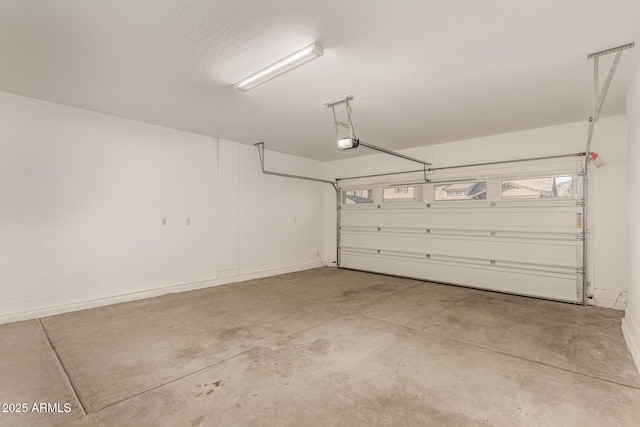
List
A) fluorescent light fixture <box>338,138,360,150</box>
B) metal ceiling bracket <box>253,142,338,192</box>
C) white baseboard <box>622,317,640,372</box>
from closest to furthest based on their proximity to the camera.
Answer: white baseboard <box>622,317,640,372</box> < fluorescent light fixture <box>338,138,360,150</box> < metal ceiling bracket <box>253,142,338,192</box>

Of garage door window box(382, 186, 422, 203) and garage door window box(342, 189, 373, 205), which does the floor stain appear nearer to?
garage door window box(382, 186, 422, 203)

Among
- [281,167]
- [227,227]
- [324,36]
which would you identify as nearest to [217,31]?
[324,36]

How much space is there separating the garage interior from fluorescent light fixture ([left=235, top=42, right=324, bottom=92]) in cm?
4

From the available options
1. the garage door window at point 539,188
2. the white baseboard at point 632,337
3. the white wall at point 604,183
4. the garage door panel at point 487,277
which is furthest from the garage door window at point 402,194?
the white baseboard at point 632,337

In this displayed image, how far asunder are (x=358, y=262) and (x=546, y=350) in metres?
4.45

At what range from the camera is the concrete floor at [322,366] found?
1.89 m

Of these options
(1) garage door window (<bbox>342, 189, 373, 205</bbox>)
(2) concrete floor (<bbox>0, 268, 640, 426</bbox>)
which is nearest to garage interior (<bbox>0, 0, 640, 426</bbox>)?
(2) concrete floor (<bbox>0, 268, 640, 426</bbox>)

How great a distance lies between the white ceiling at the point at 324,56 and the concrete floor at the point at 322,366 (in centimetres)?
265

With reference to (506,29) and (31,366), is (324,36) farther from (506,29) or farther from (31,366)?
(31,366)

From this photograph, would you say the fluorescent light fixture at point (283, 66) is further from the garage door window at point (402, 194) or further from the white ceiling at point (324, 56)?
the garage door window at point (402, 194)

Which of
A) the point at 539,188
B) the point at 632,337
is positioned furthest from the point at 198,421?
the point at 539,188

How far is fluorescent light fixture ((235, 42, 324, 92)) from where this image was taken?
7.95ft

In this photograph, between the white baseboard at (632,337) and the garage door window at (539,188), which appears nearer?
the white baseboard at (632,337)

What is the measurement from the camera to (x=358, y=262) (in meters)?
7.05
